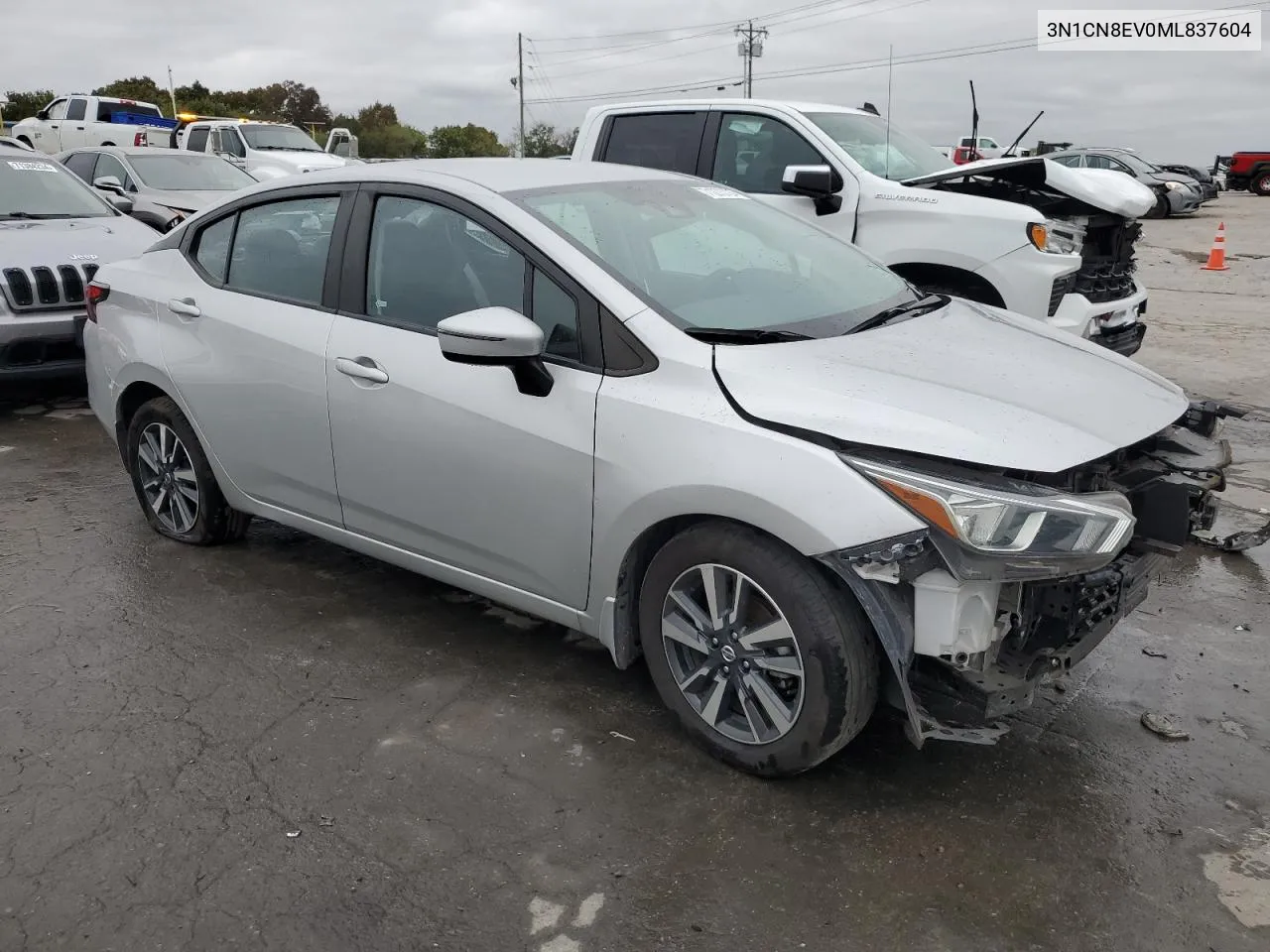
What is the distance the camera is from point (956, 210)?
21.6 ft

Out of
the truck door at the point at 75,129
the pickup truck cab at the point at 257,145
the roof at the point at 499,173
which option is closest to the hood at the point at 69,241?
the roof at the point at 499,173

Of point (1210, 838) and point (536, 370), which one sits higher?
point (536, 370)

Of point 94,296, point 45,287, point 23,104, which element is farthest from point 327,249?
point 23,104

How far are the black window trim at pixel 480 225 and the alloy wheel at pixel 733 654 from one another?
2.35 feet

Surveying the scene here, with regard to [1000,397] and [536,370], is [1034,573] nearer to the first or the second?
[1000,397]

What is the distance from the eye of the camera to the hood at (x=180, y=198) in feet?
39.4

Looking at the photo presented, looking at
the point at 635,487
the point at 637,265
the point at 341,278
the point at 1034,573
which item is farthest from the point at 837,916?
the point at 341,278

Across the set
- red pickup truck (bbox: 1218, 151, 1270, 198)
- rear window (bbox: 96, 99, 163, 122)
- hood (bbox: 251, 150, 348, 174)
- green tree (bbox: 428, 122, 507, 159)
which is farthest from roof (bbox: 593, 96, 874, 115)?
green tree (bbox: 428, 122, 507, 159)

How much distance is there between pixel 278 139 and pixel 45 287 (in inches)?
547

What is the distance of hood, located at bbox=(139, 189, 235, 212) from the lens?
473 inches

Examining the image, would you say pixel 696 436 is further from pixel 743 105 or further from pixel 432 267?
pixel 743 105

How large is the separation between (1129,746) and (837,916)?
1.24m

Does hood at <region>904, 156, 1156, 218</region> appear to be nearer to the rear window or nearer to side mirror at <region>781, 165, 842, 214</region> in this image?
side mirror at <region>781, 165, 842, 214</region>

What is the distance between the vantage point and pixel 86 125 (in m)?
21.4
